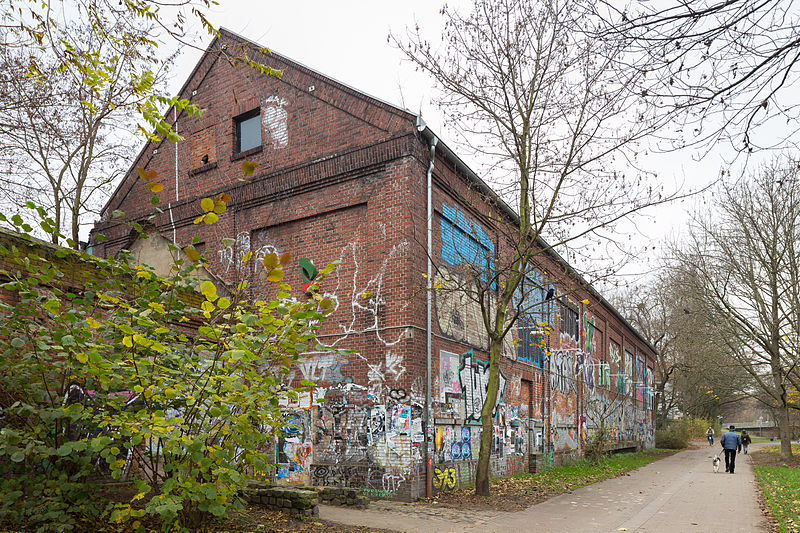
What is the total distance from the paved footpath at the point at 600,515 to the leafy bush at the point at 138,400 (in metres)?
3.55

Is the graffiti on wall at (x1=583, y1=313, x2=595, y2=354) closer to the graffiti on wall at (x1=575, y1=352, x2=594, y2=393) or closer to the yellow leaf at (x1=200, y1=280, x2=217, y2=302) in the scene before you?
the graffiti on wall at (x1=575, y1=352, x2=594, y2=393)

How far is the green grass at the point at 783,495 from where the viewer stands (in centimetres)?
949

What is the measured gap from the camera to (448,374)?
13.1 m

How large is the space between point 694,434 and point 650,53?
174 ft

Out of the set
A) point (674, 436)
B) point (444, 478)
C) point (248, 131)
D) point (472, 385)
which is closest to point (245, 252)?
point (248, 131)

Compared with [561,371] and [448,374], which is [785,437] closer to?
[561,371]

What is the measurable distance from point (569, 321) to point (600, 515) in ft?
41.9

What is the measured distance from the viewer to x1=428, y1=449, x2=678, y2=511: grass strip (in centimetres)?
1116

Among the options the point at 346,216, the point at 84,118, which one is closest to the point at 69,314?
the point at 346,216

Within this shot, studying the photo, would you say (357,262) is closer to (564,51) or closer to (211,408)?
(564,51)

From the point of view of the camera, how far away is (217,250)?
604 inches

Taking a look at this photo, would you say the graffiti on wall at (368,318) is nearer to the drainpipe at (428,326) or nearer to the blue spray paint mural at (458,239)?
the drainpipe at (428,326)

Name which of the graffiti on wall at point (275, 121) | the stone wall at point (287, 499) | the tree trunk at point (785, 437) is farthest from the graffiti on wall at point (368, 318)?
the tree trunk at point (785, 437)

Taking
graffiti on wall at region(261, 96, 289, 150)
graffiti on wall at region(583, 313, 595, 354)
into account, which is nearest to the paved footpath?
graffiti on wall at region(261, 96, 289, 150)
